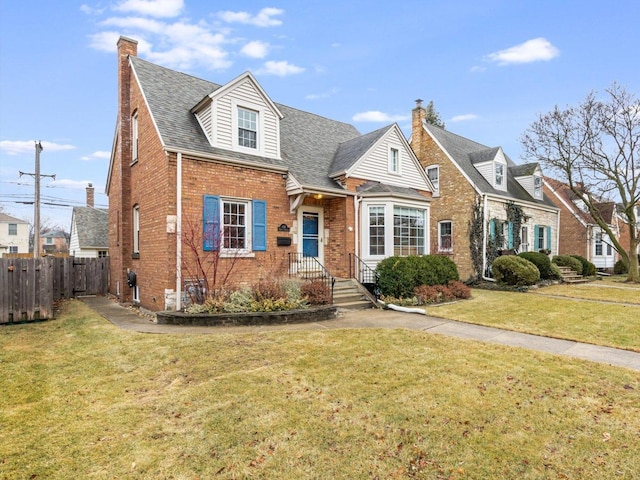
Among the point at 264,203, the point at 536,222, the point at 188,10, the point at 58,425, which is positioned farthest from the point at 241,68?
the point at 536,222

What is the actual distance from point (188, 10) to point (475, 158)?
1670 centimetres

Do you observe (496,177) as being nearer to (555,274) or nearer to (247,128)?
(555,274)

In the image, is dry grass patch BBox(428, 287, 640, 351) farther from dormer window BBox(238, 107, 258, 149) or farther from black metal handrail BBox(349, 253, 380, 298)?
dormer window BBox(238, 107, 258, 149)

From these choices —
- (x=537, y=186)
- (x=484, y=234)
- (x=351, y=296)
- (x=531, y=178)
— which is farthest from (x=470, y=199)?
(x=351, y=296)

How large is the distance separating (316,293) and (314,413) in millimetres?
5850

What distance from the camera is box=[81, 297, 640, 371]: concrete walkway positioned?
609cm

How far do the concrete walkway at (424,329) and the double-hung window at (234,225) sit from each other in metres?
2.76

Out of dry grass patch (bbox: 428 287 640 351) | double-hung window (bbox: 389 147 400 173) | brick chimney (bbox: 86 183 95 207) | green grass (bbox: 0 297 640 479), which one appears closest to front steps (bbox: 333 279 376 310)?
dry grass patch (bbox: 428 287 640 351)

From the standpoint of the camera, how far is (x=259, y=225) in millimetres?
10906

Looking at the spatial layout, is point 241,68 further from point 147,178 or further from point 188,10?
point 147,178

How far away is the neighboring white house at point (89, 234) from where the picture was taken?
26719 millimetres

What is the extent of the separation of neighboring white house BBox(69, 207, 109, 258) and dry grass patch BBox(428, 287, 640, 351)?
86.7ft

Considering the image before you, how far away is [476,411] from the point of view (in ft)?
12.7

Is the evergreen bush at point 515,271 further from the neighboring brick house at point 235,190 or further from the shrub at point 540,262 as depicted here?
the neighboring brick house at point 235,190
